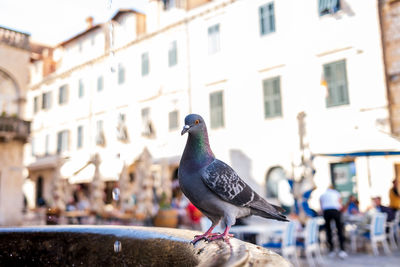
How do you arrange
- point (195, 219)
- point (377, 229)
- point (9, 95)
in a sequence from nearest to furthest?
point (377, 229), point (195, 219), point (9, 95)

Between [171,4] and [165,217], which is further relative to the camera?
[171,4]

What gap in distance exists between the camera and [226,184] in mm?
1173

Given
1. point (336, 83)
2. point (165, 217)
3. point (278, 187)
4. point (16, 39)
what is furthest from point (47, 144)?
point (336, 83)

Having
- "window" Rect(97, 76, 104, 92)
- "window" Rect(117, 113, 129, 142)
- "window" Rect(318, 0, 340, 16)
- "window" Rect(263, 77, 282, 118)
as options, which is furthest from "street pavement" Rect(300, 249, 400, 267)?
"window" Rect(97, 76, 104, 92)

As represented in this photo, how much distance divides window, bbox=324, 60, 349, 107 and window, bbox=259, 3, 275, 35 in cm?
237

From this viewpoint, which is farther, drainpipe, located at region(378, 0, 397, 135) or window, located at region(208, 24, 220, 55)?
window, located at region(208, 24, 220, 55)

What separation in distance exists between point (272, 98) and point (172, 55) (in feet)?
16.9

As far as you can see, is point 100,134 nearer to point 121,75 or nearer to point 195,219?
point 121,75

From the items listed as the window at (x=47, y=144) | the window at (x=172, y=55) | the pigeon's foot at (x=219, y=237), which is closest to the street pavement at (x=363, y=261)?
the pigeon's foot at (x=219, y=237)

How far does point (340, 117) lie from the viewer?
10.8 meters

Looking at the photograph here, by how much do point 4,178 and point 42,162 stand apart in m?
8.35

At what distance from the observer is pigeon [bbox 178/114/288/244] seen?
115cm

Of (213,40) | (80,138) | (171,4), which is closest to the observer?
(213,40)

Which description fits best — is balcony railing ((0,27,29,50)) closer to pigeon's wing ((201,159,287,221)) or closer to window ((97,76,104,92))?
window ((97,76,104,92))
